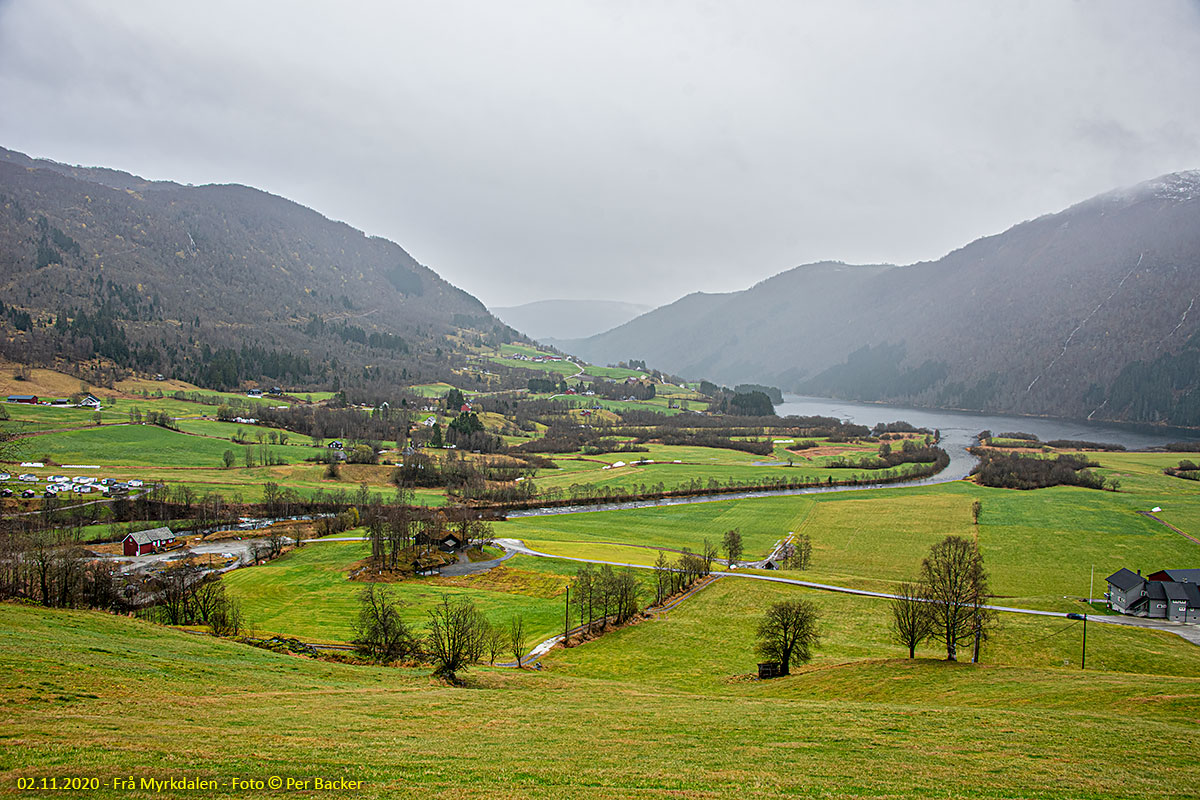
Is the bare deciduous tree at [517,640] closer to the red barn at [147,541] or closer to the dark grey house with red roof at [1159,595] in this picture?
the dark grey house with red roof at [1159,595]

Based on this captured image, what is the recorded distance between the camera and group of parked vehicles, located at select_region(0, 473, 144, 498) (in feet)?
304

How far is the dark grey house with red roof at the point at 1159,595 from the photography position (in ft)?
176

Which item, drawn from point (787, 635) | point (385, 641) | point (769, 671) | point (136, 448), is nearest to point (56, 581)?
point (385, 641)

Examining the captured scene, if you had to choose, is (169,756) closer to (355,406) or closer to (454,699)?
(454,699)

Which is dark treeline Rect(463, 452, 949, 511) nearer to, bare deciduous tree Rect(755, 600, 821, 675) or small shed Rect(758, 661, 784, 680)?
bare deciduous tree Rect(755, 600, 821, 675)

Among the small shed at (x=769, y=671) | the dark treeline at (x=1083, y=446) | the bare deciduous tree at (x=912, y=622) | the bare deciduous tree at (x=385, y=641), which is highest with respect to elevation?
→ the dark treeline at (x=1083, y=446)

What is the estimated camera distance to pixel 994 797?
14773 mm

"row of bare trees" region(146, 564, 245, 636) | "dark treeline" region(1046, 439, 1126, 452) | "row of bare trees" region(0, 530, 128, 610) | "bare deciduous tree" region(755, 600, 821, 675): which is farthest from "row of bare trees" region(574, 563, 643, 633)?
"dark treeline" region(1046, 439, 1126, 452)

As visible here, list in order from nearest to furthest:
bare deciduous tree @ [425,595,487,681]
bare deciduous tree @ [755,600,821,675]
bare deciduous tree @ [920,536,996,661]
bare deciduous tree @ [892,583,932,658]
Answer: bare deciduous tree @ [425,595,487,681] → bare deciduous tree @ [920,536,996,661] → bare deciduous tree @ [892,583,932,658] → bare deciduous tree @ [755,600,821,675]

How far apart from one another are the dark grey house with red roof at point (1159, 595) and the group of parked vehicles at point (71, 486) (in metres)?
129

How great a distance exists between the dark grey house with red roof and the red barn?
110 m

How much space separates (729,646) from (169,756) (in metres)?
42.6

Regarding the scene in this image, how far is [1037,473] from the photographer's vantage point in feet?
415

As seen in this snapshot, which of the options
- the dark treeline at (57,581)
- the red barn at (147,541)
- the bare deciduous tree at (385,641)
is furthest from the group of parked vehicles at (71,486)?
the bare deciduous tree at (385,641)
